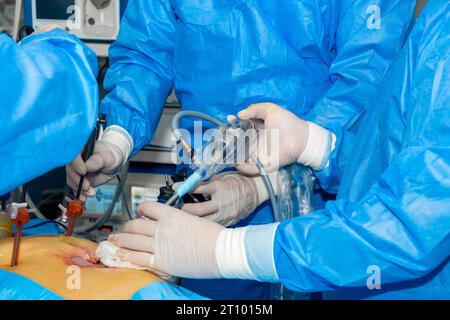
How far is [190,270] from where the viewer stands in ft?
3.90

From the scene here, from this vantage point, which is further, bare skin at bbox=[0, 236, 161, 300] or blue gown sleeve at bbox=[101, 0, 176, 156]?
blue gown sleeve at bbox=[101, 0, 176, 156]

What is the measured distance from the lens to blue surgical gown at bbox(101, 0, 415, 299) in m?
1.60

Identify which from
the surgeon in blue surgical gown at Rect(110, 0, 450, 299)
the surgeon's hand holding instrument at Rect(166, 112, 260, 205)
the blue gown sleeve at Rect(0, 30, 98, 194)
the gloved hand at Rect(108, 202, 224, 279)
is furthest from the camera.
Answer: the surgeon's hand holding instrument at Rect(166, 112, 260, 205)

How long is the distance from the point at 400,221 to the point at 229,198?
657mm

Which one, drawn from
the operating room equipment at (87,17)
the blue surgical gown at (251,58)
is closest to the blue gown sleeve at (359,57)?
the blue surgical gown at (251,58)

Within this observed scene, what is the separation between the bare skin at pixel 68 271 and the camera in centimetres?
108

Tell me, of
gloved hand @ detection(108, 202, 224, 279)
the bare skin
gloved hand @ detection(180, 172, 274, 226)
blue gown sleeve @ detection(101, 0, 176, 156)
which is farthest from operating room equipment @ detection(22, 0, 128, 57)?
gloved hand @ detection(108, 202, 224, 279)

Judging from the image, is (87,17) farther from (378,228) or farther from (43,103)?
(378,228)

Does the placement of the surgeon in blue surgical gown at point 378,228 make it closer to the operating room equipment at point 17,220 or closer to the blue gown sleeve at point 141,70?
the operating room equipment at point 17,220

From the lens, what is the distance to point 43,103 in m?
0.93

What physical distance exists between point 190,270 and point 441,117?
1.82ft

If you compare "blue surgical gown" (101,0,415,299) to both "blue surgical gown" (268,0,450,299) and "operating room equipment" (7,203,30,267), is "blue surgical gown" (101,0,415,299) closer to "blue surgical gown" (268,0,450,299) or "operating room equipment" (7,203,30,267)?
"blue surgical gown" (268,0,450,299)

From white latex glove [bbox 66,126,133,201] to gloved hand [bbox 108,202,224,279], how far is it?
379 millimetres

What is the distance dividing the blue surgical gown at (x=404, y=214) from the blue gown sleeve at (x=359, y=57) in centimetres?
38
